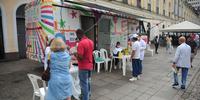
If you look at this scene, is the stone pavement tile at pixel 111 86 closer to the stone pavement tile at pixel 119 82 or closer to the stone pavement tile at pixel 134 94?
the stone pavement tile at pixel 119 82

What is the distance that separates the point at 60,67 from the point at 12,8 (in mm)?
9040

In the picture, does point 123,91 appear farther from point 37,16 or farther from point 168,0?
point 168,0

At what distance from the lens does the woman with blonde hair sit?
124 inches

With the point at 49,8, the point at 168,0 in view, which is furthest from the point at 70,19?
the point at 168,0

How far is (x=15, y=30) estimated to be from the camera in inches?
427

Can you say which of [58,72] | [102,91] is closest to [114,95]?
[102,91]

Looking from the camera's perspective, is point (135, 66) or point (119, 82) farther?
point (135, 66)

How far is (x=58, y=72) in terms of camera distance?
3193 mm

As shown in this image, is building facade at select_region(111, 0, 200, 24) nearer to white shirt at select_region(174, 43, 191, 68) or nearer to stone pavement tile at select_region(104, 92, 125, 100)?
white shirt at select_region(174, 43, 191, 68)

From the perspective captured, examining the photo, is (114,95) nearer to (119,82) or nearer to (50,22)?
(119,82)

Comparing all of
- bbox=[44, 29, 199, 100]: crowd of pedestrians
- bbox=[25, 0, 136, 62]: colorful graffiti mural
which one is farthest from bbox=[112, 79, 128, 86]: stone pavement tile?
bbox=[25, 0, 136, 62]: colorful graffiti mural

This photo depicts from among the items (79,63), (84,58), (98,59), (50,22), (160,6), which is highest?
(160,6)

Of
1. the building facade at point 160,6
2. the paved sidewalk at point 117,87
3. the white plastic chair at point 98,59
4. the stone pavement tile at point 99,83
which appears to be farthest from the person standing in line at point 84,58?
the building facade at point 160,6

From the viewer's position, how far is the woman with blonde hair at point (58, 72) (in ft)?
10.4
